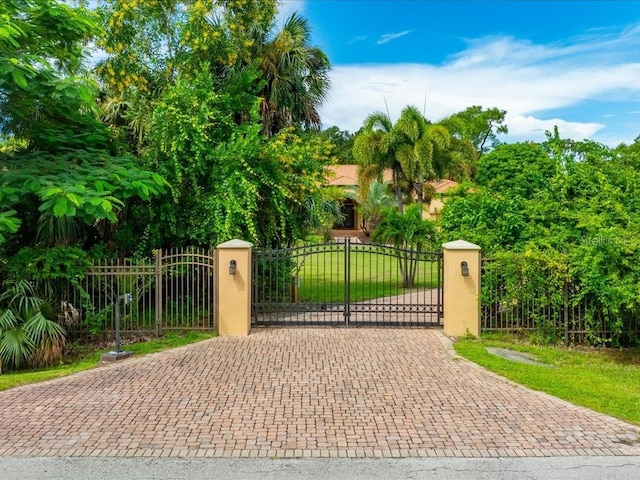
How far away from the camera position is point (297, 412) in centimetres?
573

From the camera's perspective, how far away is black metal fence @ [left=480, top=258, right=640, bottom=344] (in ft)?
30.3

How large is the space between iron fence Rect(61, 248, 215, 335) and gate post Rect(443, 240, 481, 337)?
4.69 metres

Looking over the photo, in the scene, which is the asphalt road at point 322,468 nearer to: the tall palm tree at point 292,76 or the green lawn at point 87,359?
the green lawn at point 87,359

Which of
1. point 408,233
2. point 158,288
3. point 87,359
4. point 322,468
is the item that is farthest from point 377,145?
point 322,468

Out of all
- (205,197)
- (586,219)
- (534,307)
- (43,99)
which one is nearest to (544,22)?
(586,219)

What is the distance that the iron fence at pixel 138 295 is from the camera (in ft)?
31.7

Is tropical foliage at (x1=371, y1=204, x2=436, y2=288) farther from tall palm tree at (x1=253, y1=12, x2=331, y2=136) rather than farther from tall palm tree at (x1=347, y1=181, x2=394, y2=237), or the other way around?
tall palm tree at (x1=347, y1=181, x2=394, y2=237)

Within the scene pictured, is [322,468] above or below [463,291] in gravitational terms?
below

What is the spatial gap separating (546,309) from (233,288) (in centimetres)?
602

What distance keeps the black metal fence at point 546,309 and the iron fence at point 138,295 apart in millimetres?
5535

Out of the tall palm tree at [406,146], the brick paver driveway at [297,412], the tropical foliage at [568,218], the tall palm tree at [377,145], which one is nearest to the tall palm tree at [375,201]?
the tall palm tree at [406,146]

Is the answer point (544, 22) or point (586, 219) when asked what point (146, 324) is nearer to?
point (586, 219)

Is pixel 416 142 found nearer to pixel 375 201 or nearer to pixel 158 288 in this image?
pixel 375 201

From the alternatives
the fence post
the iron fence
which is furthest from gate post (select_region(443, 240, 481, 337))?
the fence post
